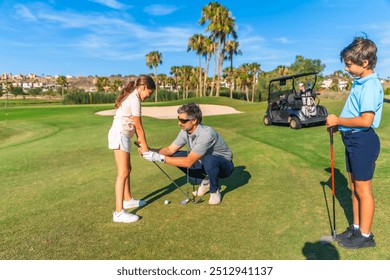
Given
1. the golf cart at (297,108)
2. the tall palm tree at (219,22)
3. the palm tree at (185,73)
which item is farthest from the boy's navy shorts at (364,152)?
the palm tree at (185,73)

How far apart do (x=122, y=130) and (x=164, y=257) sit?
6.04 feet

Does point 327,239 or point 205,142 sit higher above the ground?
point 205,142

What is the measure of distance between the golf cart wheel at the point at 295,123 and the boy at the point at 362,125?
352 inches

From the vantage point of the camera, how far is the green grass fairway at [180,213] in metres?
3.28

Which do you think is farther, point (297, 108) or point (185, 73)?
point (185, 73)

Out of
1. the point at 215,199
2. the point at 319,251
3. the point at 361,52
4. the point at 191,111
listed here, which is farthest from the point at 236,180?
the point at 361,52

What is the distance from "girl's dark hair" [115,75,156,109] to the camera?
418 centimetres

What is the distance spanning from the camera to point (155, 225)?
13.0 ft

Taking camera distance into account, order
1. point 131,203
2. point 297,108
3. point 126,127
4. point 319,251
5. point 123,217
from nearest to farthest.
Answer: point 319,251 → point 123,217 → point 126,127 → point 131,203 → point 297,108

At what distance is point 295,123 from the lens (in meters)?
12.2

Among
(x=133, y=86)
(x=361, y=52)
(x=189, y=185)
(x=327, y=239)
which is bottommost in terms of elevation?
(x=189, y=185)

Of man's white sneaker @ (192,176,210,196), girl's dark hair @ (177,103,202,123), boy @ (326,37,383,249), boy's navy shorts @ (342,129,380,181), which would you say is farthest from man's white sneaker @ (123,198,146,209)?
boy's navy shorts @ (342,129,380,181)

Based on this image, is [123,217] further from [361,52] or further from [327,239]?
[361,52]

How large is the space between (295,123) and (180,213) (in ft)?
29.9
